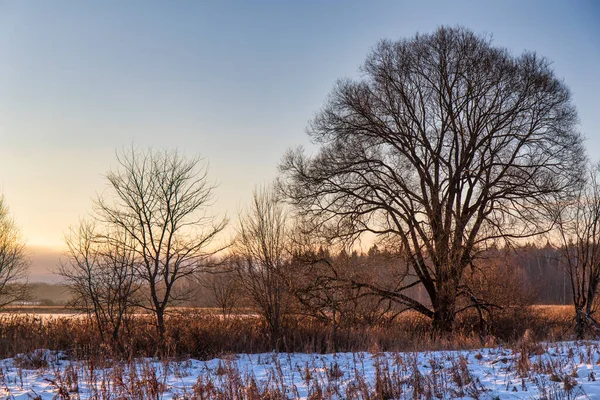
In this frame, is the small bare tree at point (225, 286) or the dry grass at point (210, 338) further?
the small bare tree at point (225, 286)

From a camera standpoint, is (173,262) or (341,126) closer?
(173,262)

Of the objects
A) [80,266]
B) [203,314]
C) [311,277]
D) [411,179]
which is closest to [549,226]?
[411,179]

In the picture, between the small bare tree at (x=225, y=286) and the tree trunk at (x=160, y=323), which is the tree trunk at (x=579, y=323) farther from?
the tree trunk at (x=160, y=323)

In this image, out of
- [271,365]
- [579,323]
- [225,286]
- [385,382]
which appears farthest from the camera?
[225,286]

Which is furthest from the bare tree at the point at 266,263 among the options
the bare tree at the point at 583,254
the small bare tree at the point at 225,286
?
the bare tree at the point at 583,254

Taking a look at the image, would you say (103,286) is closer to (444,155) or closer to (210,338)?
(210,338)

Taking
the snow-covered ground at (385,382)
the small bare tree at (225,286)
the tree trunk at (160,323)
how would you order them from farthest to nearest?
the small bare tree at (225,286), the tree trunk at (160,323), the snow-covered ground at (385,382)

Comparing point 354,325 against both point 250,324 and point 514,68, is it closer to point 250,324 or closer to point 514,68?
point 250,324

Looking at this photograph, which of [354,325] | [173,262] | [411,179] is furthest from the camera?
[411,179]

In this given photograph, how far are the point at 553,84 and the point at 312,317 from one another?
39.3 ft

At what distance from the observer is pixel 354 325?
17344 millimetres

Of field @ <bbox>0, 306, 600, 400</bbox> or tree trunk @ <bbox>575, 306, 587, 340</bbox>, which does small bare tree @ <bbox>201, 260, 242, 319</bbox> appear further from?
tree trunk @ <bbox>575, 306, 587, 340</bbox>

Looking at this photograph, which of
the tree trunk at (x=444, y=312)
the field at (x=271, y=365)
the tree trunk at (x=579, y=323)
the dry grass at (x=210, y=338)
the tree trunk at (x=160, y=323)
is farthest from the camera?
the tree trunk at (x=444, y=312)

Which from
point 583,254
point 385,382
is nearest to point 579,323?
point 583,254
